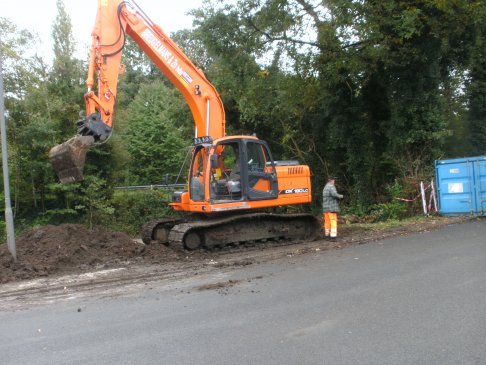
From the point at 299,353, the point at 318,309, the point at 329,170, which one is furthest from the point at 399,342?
the point at 329,170

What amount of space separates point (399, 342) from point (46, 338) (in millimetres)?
3878

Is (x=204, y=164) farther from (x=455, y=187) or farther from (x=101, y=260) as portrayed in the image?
(x=455, y=187)

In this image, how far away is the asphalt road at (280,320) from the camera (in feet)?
16.0

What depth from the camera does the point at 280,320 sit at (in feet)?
19.4

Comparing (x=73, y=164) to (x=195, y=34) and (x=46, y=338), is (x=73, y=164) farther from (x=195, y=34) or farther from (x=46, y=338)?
(x=195, y=34)

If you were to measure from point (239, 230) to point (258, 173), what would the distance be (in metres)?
1.49

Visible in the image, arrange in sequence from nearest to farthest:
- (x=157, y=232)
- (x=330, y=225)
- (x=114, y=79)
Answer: (x=114, y=79)
(x=157, y=232)
(x=330, y=225)

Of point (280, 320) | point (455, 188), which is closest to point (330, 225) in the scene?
point (455, 188)

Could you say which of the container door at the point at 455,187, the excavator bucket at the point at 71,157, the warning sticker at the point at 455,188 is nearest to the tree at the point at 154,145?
the container door at the point at 455,187

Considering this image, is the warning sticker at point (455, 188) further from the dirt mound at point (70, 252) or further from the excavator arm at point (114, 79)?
the dirt mound at point (70, 252)

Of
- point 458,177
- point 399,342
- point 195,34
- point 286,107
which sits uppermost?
point 195,34

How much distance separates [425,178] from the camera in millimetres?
17719

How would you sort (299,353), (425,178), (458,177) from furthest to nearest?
1. (425,178)
2. (458,177)
3. (299,353)

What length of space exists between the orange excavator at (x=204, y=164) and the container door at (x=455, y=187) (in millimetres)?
5803
